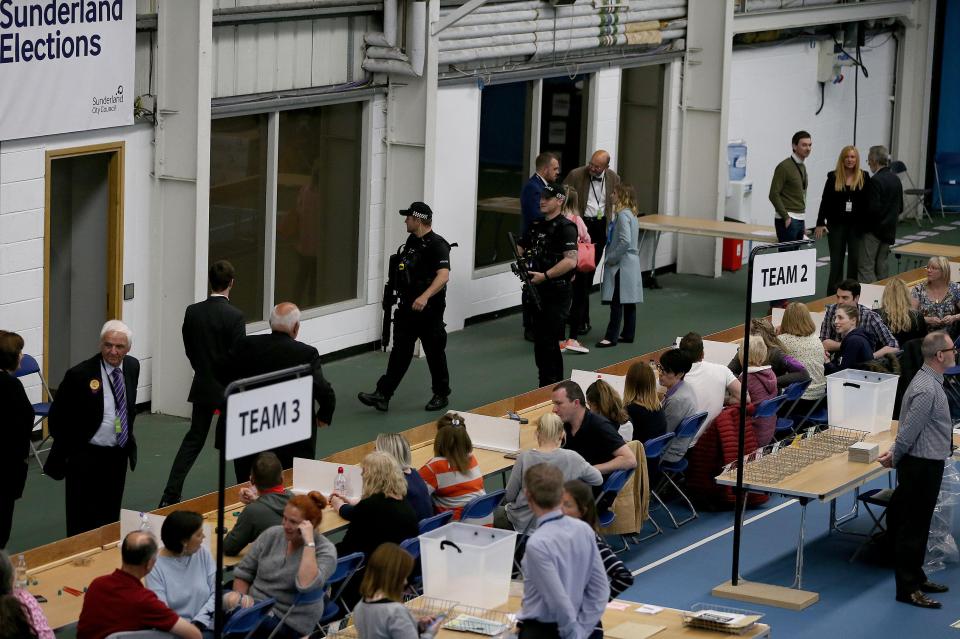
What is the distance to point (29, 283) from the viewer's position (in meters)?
10.8

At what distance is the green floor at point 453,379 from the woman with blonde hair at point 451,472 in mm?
1835

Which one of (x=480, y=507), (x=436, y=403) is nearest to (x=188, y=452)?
(x=480, y=507)

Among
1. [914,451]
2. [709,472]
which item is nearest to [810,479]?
[914,451]

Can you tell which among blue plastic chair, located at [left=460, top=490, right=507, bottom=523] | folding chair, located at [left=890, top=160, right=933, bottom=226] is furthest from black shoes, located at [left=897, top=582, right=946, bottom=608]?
folding chair, located at [left=890, top=160, right=933, bottom=226]

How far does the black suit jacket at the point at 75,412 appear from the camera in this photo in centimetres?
858

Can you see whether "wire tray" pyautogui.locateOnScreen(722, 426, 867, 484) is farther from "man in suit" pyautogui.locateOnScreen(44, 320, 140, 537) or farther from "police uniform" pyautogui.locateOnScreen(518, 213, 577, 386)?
"man in suit" pyautogui.locateOnScreen(44, 320, 140, 537)

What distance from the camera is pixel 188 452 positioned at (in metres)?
9.74

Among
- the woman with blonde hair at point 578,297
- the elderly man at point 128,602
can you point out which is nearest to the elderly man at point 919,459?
the elderly man at point 128,602

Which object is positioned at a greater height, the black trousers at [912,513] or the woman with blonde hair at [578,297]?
the woman with blonde hair at [578,297]

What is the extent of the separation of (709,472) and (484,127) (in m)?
5.59

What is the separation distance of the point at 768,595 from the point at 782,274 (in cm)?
174

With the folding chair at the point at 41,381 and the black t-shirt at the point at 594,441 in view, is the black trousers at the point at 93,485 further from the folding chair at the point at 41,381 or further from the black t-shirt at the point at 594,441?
the black t-shirt at the point at 594,441

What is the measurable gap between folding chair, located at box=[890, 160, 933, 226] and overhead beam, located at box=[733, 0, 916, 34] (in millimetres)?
1952

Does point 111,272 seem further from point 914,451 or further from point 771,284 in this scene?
point 914,451
